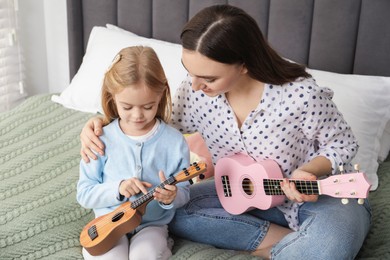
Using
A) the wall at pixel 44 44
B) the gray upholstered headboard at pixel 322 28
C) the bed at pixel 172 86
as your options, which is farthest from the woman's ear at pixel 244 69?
the wall at pixel 44 44

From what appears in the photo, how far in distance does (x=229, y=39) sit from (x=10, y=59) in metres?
1.75

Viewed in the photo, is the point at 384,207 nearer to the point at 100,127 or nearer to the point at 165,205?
the point at 165,205

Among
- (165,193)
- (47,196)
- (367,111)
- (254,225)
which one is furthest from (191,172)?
(367,111)

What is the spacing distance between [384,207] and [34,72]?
1.98 metres

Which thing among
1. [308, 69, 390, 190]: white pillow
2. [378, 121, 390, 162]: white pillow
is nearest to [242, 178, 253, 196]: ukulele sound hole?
[308, 69, 390, 190]: white pillow

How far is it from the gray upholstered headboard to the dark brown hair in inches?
26.1

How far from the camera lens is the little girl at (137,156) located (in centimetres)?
140

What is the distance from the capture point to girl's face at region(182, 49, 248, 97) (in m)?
1.39

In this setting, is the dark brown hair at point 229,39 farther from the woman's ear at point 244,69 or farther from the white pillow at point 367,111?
the white pillow at point 367,111

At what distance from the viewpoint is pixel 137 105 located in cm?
141

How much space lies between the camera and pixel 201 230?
154 centimetres

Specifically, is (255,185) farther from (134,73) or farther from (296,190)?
(134,73)

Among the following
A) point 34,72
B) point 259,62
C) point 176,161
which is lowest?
point 34,72

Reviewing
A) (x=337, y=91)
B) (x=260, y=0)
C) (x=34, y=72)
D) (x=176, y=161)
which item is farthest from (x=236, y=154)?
(x=34, y=72)
